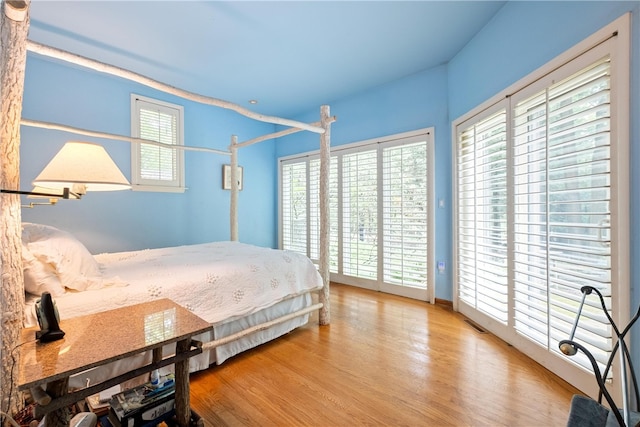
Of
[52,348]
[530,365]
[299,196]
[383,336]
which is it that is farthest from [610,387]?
[299,196]

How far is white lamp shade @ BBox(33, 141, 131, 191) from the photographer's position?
1440mm

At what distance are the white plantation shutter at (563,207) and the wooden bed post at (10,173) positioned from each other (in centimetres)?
253

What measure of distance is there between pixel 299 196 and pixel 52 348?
3.80m

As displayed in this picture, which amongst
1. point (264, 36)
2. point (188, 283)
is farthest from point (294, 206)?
point (188, 283)

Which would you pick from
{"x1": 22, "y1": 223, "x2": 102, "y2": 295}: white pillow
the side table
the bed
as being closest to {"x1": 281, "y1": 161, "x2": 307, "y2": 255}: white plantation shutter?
the bed

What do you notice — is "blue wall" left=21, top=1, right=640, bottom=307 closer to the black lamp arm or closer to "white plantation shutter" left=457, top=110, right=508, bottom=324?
"white plantation shutter" left=457, top=110, right=508, bottom=324

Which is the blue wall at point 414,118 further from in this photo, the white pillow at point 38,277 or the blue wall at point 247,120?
the white pillow at point 38,277

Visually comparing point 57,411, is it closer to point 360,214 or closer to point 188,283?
point 188,283

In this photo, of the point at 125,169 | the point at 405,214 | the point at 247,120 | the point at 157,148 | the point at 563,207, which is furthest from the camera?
the point at 247,120

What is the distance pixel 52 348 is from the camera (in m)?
1.05

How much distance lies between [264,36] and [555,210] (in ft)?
8.65

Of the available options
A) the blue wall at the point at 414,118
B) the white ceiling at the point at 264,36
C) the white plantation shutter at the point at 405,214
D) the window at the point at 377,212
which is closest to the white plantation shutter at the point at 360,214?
the window at the point at 377,212

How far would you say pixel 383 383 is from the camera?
1.82 meters

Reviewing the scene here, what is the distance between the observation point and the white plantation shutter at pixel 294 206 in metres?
4.66
